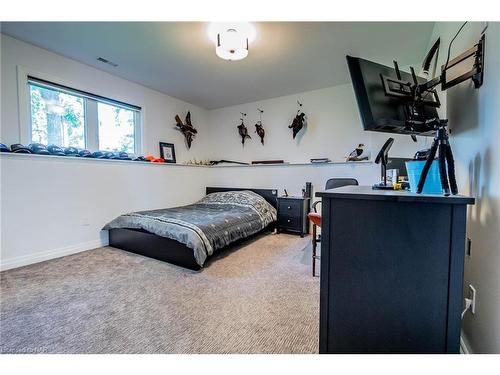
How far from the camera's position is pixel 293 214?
379 cm

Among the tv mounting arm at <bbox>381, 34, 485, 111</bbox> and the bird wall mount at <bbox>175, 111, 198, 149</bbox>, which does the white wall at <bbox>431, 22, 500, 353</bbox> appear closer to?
the tv mounting arm at <bbox>381, 34, 485, 111</bbox>

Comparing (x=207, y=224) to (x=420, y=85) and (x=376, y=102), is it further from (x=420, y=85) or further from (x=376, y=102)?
(x=420, y=85)

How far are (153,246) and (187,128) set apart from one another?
2.65 meters

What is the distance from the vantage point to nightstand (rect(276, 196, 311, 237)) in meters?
3.73

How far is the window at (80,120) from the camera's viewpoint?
280cm

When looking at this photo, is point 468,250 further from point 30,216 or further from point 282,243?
point 30,216

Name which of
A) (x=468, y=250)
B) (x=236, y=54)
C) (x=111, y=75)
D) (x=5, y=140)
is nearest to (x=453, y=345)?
(x=468, y=250)

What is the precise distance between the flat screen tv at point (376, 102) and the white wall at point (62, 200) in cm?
324

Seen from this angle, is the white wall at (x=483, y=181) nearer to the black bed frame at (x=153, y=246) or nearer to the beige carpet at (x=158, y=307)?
the beige carpet at (x=158, y=307)

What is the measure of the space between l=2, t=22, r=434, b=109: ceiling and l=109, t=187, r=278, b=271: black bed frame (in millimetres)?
2197

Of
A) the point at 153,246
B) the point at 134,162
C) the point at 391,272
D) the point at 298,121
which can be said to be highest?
the point at 298,121

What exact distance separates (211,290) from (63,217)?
219 cm

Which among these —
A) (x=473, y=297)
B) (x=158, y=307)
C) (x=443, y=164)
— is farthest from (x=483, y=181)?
(x=158, y=307)

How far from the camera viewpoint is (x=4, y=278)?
2178 mm
